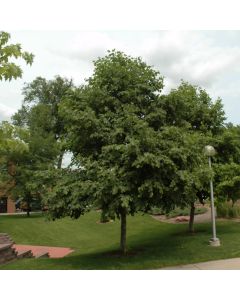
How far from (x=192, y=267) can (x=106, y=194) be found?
9.27ft

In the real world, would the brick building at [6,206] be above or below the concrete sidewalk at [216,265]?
above

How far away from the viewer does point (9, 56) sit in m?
7.40

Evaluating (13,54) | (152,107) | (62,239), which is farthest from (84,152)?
(62,239)

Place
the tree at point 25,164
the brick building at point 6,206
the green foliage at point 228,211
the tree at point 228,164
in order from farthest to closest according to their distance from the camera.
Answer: the brick building at point 6,206 → the tree at point 25,164 → the green foliage at point 228,211 → the tree at point 228,164

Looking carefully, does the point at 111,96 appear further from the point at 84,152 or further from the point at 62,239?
the point at 62,239

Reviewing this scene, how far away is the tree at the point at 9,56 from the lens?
706 centimetres

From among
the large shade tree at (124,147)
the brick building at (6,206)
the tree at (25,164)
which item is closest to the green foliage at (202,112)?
the large shade tree at (124,147)

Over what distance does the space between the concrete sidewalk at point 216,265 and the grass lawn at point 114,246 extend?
39cm

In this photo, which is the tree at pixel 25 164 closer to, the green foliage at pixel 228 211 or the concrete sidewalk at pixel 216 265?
the green foliage at pixel 228 211

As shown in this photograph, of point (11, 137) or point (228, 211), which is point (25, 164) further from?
point (11, 137)

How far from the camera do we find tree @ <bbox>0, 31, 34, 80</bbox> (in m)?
7.06

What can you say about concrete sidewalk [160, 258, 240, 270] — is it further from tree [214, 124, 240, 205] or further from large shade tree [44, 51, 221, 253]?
Answer: tree [214, 124, 240, 205]

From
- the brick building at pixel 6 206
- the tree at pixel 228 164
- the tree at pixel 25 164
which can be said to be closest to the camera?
the tree at pixel 228 164

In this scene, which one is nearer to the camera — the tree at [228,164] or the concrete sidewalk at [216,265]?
the concrete sidewalk at [216,265]
